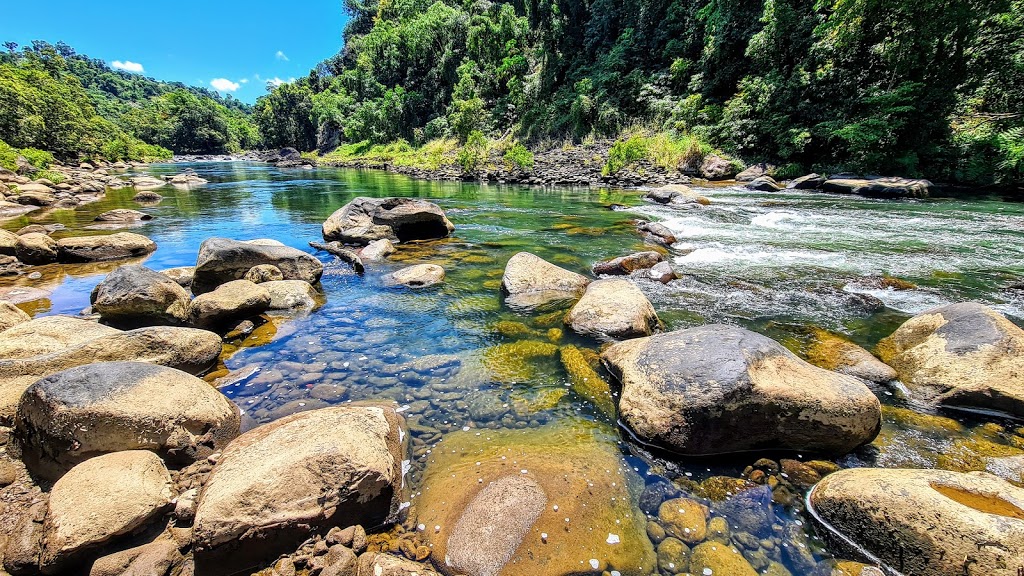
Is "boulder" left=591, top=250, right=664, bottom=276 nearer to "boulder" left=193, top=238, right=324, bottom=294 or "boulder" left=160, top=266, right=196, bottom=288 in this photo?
"boulder" left=193, top=238, right=324, bottom=294

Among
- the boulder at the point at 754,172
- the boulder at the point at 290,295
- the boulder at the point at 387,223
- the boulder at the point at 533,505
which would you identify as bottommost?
the boulder at the point at 533,505

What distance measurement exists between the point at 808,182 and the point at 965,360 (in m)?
20.4

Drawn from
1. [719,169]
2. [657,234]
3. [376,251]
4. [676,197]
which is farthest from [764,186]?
[376,251]

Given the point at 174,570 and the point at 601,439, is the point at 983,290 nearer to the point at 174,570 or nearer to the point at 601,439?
the point at 601,439

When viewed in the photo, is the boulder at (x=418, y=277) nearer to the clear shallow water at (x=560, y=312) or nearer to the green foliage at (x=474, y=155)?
the clear shallow water at (x=560, y=312)

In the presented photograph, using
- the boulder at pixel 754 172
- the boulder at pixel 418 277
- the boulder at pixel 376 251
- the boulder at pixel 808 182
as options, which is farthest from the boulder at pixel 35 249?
the boulder at pixel 754 172

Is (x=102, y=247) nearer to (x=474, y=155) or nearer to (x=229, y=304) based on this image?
(x=229, y=304)

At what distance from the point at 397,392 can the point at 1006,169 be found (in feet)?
81.0

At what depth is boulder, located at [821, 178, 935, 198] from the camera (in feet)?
55.1

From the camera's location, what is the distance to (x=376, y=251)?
1009 centimetres

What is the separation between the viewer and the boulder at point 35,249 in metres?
8.98

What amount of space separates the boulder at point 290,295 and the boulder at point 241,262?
724mm

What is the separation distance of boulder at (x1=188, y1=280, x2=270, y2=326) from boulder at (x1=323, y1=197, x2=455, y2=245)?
16.9 ft

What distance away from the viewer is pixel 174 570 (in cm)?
244
